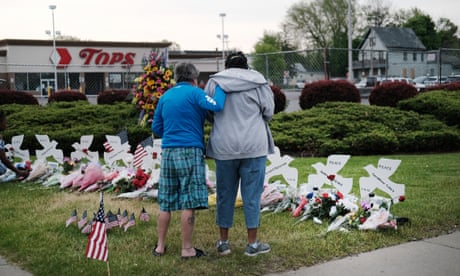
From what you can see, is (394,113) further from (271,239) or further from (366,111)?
(271,239)

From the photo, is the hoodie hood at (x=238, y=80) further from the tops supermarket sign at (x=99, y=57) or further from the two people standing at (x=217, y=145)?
the tops supermarket sign at (x=99, y=57)

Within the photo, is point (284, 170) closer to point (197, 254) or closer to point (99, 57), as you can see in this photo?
point (197, 254)

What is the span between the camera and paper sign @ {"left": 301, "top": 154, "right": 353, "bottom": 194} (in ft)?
20.2

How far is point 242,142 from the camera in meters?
4.71

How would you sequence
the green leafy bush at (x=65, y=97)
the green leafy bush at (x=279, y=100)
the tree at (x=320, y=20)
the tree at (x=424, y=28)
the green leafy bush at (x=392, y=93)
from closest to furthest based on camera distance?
1. the green leafy bush at (x=392, y=93)
2. the green leafy bush at (x=279, y=100)
3. the green leafy bush at (x=65, y=97)
4. the tree at (x=320, y=20)
5. the tree at (x=424, y=28)

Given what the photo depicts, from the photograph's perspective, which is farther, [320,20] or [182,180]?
[320,20]

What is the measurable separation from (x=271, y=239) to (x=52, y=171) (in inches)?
208

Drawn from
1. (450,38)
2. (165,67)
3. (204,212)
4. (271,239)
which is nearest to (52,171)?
(165,67)

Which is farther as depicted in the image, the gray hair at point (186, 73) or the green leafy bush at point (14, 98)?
the green leafy bush at point (14, 98)

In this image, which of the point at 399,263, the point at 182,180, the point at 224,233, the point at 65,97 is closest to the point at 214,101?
the point at 182,180

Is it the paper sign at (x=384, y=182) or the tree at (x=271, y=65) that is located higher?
the tree at (x=271, y=65)

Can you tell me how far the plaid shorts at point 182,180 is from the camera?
188 inches

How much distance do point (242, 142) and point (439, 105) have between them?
409 inches

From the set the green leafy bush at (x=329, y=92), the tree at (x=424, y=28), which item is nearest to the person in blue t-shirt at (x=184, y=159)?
the green leafy bush at (x=329, y=92)
